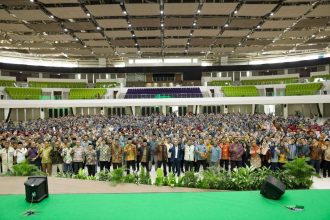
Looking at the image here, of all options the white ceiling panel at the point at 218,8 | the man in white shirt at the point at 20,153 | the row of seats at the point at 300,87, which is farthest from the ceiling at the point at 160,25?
the man in white shirt at the point at 20,153

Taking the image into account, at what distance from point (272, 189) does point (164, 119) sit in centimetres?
1765

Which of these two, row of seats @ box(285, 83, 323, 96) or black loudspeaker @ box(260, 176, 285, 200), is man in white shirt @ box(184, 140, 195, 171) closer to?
black loudspeaker @ box(260, 176, 285, 200)

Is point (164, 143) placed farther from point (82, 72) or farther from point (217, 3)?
point (82, 72)

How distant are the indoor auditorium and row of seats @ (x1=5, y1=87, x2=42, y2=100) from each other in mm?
165

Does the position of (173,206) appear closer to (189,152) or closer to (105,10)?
(189,152)

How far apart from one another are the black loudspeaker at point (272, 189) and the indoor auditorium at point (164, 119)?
0.03m

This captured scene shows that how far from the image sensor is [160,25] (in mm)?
23406

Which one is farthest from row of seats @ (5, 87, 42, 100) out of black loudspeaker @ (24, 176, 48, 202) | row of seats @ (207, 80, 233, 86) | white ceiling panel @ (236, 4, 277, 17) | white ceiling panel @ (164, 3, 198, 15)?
black loudspeaker @ (24, 176, 48, 202)

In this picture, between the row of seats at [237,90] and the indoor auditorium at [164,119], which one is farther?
the row of seats at [237,90]

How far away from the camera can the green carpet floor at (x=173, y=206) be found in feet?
16.9

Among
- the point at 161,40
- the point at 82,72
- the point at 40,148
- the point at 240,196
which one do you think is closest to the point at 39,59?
the point at 82,72

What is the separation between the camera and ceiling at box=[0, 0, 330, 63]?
18.5m

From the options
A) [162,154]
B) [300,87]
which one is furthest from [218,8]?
[300,87]

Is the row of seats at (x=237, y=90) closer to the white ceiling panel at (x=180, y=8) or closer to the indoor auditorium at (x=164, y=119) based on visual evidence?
the indoor auditorium at (x=164, y=119)
